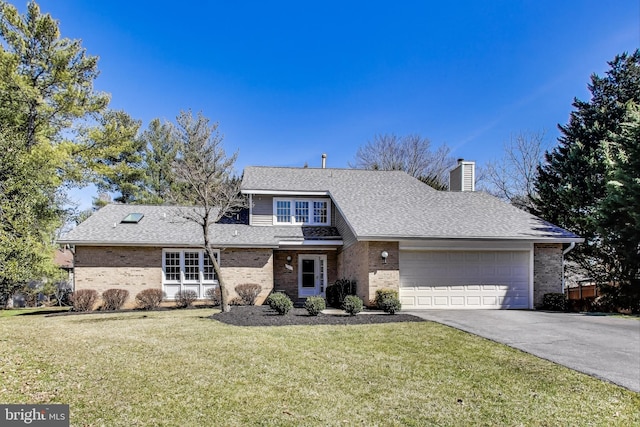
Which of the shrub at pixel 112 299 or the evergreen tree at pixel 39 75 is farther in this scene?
the evergreen tree at pixel 39 75

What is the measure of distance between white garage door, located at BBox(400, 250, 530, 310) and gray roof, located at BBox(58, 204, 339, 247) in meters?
5.68

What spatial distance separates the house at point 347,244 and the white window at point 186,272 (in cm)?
4

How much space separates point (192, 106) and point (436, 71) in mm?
13853

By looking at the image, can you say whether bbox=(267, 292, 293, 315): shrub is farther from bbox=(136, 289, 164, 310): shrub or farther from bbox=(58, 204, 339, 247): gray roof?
bbox=(136, 289, 164, 310): shrub

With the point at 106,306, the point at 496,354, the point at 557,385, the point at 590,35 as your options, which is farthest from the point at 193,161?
the point at 590,35

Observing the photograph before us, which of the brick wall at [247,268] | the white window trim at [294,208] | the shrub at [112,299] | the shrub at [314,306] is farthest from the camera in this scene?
the white window trim at [294,208]

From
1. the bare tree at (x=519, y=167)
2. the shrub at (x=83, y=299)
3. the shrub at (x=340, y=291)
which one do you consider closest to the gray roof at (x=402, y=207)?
the shrub at (x=340, y=291)

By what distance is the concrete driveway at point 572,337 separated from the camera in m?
6.55

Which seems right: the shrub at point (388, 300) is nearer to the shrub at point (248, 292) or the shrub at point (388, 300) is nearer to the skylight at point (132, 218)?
the shrub at point (248, 292)

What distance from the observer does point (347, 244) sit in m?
16.5

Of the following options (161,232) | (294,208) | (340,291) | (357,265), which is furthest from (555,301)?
(161,232)

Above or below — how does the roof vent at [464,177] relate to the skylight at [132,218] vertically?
above

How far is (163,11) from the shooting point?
565 inches

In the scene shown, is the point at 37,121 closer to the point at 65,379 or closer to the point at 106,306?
the point at 106,306
